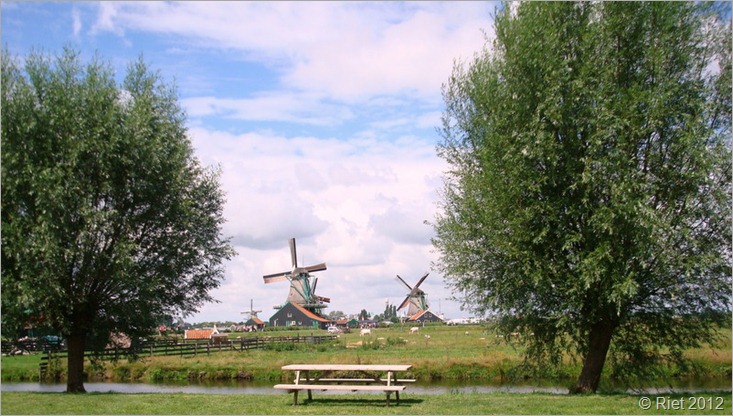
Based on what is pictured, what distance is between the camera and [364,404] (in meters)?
15.3

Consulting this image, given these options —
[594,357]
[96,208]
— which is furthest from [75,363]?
[594,357]

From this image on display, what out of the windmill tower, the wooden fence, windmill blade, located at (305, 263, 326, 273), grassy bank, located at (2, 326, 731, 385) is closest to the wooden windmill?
windmill blade, located at (305, 263, 326, 273)

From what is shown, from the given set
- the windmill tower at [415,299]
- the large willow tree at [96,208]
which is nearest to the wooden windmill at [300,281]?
the windmill tower at [415,299]

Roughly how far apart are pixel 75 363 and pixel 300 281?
7786cm

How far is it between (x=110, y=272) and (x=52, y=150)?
4053mm

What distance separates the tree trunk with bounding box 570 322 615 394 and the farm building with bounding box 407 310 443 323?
3490 inches

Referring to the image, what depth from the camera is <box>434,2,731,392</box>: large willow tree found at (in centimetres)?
1507

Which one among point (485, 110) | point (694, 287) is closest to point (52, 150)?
point (485, 110)

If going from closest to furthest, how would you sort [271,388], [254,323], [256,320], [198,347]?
1. [271,388]
2. [198,347]
3. [254,323]
4. [256,320]

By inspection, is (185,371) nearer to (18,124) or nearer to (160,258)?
(160,258)

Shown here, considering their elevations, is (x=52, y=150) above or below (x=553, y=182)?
above

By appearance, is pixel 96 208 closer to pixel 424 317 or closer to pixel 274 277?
pixel 274 277

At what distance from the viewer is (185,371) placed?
3466cm

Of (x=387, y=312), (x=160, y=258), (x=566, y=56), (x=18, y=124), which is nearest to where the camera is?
(x=566, y=56)
